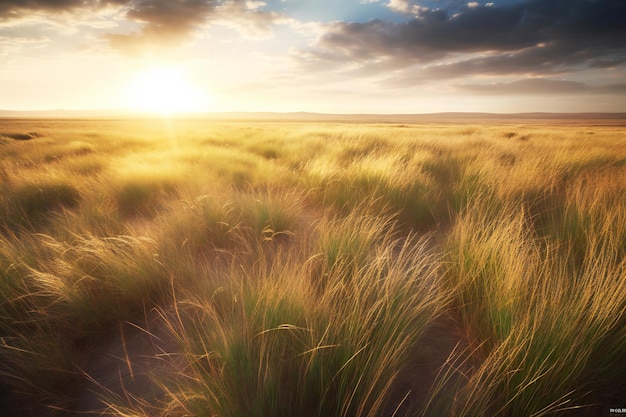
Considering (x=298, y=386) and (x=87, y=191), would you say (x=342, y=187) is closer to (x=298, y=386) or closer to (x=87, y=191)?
(x=298, y=386)

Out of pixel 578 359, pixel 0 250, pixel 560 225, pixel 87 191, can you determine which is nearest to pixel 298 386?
pixel 578 359

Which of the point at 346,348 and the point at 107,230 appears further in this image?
the point at 107,230

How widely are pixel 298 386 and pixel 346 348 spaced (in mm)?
235

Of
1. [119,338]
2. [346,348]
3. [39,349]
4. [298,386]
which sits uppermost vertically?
[346,348]

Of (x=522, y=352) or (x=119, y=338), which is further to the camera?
(x=119, y=338)

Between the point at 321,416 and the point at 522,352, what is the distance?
895 millimetres

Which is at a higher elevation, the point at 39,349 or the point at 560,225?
the point at 560,225

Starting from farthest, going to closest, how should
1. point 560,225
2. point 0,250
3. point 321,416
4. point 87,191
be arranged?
1. point 87,191
2. point 560,225
3. point 0,250
4. point 321,416

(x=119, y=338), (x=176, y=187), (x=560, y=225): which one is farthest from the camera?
(x=176, y=187)

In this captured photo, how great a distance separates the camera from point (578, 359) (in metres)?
1.11

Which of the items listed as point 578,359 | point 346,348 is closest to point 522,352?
point 578,359

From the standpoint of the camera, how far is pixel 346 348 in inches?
45.2

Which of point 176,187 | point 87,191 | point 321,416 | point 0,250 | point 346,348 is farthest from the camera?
point 176,187

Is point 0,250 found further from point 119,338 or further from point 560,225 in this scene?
point 560,225
